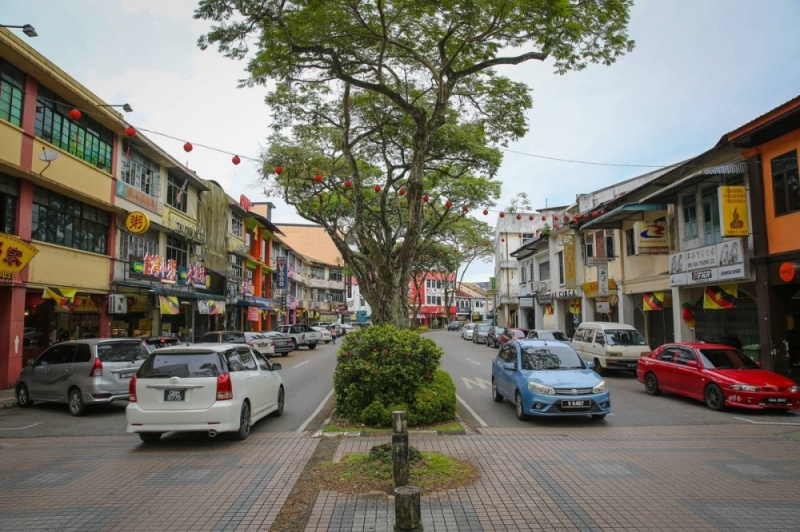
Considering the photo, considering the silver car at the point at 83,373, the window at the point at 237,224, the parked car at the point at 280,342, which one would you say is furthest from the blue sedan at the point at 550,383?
the window at the point at 237,224

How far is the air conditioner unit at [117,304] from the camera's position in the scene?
1995cm

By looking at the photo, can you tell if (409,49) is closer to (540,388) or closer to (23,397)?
(540,388)

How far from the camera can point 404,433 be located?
537 cm

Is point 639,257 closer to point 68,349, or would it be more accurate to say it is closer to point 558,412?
point 558,412

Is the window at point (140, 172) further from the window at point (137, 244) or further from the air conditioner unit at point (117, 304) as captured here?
the air conditioner unit at point (117, 304)

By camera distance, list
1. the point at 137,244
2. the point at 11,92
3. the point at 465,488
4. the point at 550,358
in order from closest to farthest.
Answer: the point at 465,488, the point at 550,358, the point at 11,92, the point at 137,244

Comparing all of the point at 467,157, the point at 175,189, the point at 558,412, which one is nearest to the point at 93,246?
the point at 175,189

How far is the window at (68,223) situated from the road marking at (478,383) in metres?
14.4

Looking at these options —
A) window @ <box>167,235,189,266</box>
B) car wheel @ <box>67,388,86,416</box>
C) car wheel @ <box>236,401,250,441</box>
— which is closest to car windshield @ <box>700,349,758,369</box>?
car wheel @ <box>236,401,250,441</box>

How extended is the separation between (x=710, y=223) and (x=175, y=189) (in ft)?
81.0

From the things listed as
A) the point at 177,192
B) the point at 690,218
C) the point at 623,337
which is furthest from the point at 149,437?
the point at 177,192

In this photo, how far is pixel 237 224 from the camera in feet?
120

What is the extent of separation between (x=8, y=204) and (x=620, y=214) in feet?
72.5

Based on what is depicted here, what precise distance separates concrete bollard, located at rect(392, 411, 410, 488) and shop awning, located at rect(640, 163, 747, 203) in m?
14.8
